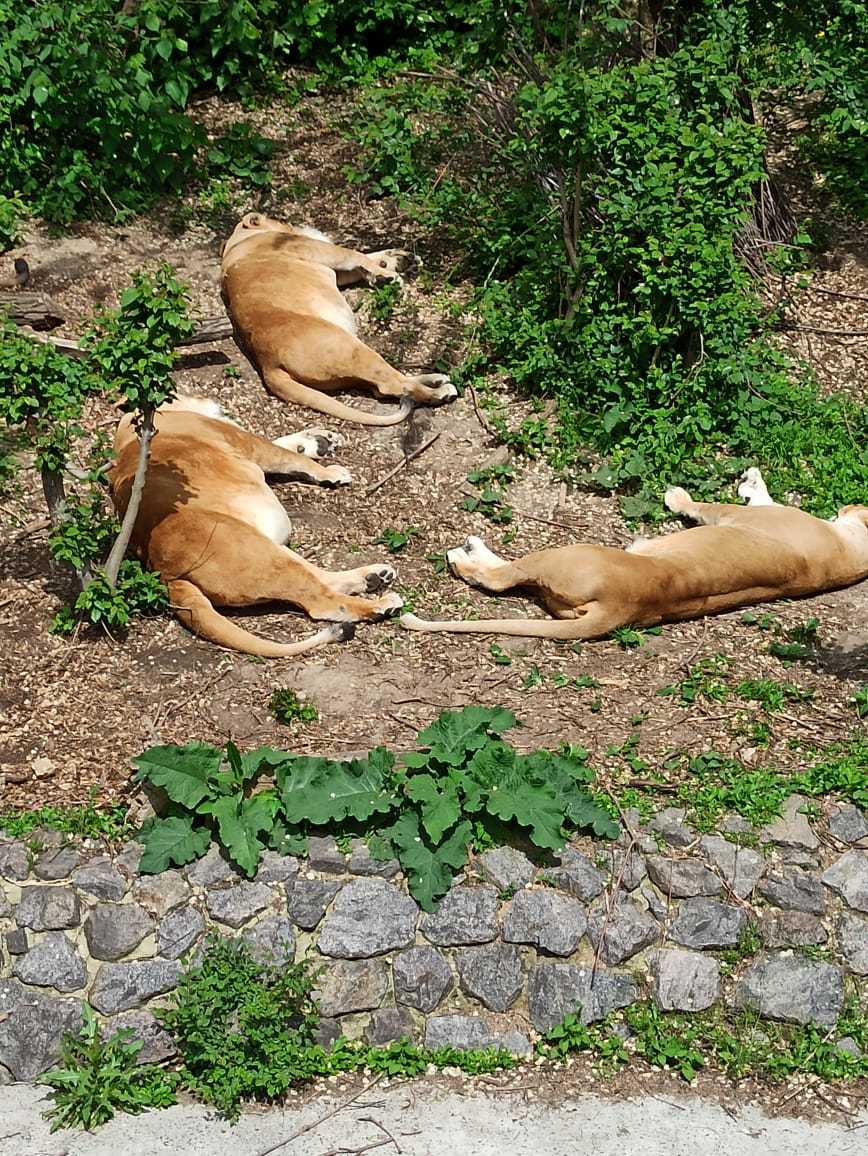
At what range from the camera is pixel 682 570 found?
7.46 m

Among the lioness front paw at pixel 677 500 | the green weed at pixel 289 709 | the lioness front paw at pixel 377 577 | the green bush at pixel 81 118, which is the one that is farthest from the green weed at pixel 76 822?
the green bush at pixel 81 118

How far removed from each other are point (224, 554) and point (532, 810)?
2.06 meters

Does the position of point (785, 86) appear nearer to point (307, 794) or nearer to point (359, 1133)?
point (307, 794)

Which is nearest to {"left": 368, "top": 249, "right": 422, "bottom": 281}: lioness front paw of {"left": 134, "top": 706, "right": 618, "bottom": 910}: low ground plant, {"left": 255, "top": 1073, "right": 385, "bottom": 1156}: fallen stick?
{"left": 134, "top": 706, "right": 618, "bottom": 910}: low ground plant

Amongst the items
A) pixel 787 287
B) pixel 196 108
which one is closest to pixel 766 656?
pixel 787 287

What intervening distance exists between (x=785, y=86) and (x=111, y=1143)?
8889 millimetres

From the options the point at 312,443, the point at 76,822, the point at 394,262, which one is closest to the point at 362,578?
the point at 312,443

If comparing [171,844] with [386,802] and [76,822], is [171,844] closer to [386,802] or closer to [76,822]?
[76,822]

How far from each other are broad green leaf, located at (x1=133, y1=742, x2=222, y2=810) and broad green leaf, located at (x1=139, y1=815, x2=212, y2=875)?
104mm

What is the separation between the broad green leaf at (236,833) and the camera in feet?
20.0

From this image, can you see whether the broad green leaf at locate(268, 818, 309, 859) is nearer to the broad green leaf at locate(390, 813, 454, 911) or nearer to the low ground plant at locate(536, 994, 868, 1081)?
the broad green leaf at locate(390, 813, 454, 911)

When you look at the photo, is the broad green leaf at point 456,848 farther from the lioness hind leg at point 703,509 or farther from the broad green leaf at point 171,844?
the lioness hind leg at point 703,509

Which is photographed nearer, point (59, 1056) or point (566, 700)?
point (59, 1056)

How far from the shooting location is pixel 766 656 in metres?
7.38
